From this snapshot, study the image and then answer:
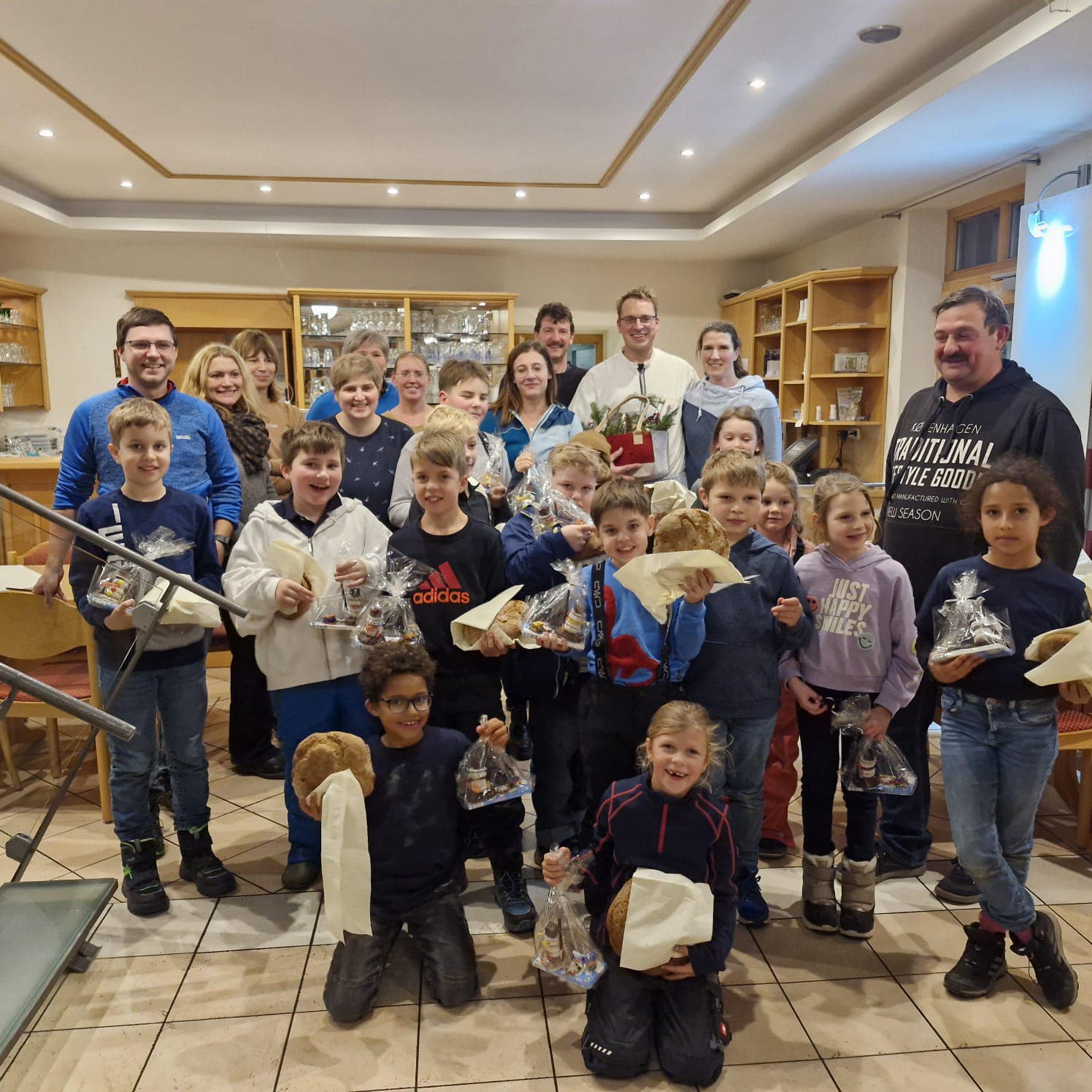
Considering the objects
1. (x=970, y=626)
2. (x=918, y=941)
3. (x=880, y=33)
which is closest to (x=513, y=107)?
(x=880, y=33)

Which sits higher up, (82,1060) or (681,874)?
(681,874)

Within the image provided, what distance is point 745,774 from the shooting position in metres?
2.24

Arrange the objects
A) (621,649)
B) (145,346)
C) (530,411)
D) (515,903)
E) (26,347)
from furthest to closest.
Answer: (26,347)
(530,411)
(145,346)
(515,903)
(621,649)

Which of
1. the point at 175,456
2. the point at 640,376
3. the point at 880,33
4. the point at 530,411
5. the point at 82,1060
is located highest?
the point at 880,33

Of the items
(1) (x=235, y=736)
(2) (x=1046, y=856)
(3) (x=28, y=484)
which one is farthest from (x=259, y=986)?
(3) (x=28, y=484)

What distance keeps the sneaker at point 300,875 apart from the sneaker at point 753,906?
1.24 meters

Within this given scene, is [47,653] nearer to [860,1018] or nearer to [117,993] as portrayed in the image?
[117,993]

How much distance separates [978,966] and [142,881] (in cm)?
225

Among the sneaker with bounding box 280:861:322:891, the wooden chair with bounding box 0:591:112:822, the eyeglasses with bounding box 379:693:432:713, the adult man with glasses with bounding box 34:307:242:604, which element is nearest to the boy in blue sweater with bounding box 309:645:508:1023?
the eyeglasses with bounding box 379:693:432:713

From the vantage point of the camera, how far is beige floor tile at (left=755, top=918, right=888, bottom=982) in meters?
2.19

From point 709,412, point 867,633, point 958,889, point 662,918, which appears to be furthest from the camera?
point 709,412

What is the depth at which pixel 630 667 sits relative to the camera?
2162 millimetres

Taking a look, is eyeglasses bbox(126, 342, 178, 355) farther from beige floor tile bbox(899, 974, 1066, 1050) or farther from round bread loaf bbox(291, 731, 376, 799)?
beige floor tile bbox(899, 974, 1066, 1050)

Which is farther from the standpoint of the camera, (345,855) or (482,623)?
(482,623)
